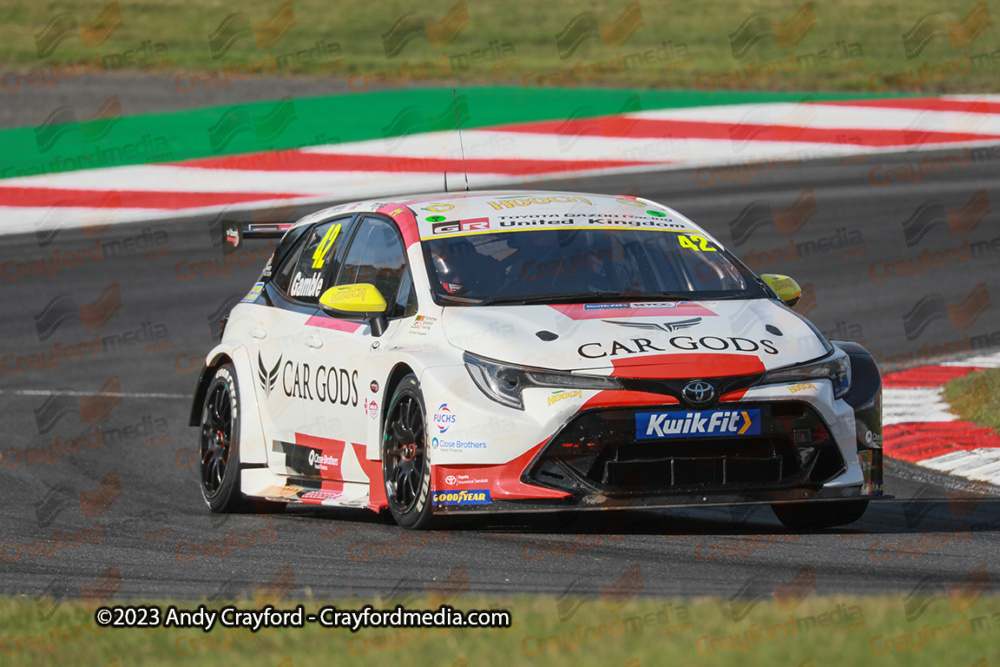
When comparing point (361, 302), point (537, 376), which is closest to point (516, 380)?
point (537, 376)

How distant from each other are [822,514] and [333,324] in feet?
7.63

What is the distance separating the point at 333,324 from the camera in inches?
292

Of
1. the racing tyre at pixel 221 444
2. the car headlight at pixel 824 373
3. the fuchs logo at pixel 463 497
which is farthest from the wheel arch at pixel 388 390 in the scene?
the car headlight at pixel 824 373

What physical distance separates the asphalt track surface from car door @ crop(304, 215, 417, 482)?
38 cm

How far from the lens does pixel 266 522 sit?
24.7 ft

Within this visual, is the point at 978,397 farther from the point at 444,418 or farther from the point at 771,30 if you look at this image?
the point at 771,30

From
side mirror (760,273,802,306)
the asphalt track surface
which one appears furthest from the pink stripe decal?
side mirror (760,273,802,306)

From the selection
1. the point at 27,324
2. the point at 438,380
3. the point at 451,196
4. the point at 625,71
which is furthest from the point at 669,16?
the point at 438,380

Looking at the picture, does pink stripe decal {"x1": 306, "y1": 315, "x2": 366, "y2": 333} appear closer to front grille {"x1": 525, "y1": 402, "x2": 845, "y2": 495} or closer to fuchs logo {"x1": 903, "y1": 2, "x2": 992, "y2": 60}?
front grille {"x1": 525, "y1": 402, "x2": 845, "y2": 495}

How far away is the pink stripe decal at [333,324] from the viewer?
285 inches

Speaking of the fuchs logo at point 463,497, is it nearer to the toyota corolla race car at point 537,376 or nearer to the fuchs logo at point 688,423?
the toyota corolla race car at point 537,376

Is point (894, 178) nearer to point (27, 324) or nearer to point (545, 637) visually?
point (27, 324)

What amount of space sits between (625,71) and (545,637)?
15916 mm

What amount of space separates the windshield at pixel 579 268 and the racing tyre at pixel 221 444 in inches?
61.4
